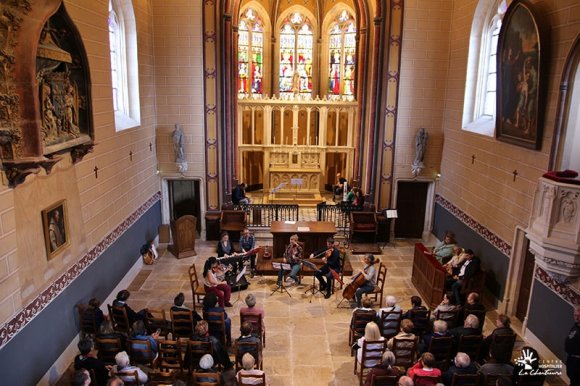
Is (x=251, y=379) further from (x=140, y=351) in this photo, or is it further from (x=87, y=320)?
(x=87, y=320)

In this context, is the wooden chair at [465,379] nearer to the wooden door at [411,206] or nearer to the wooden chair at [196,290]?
the wooden chair at [196,290]

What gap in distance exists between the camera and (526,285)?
954 centimetres

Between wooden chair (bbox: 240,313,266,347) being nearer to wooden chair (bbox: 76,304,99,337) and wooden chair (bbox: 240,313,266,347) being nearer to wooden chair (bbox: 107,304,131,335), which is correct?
wooden chair (bbox: 107,304,131,335)

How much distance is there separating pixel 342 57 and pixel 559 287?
15.2 metres

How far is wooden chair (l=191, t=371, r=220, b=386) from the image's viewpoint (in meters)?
6.25

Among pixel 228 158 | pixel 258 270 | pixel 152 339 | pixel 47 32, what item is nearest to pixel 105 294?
pixel 152 339

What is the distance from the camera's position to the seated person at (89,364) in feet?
21.3

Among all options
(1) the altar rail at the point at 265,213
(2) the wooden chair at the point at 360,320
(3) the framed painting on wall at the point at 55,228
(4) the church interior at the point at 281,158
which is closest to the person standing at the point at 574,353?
(4) the church interior at the point at 281,158

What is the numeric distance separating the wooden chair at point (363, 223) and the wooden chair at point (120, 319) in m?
8.19

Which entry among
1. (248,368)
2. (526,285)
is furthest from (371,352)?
(526,285)

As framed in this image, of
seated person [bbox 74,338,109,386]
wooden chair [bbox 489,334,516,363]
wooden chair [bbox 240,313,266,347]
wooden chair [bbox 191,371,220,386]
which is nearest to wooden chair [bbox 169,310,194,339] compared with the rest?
wooden chair [bbox 240,313,266,347]

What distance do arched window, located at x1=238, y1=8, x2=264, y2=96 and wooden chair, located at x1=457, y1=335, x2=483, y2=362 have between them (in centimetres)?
1546

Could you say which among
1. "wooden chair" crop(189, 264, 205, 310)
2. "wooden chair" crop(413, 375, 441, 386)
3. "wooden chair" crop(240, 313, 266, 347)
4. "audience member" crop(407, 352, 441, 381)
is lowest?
"wooden chair" crop(189, 264, 205, 310)

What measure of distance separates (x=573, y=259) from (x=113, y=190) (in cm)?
910
